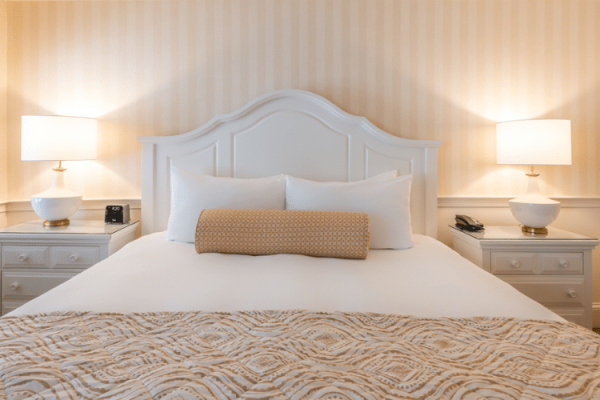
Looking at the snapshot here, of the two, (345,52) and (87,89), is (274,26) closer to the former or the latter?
(345,52)

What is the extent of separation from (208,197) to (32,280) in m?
1.12

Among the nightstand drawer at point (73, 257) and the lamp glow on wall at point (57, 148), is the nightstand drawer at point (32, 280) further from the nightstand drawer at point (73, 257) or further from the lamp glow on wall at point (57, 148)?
the lamp glow on wall at point (57, 148)

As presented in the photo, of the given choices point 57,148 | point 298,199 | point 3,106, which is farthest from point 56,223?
point 298,199

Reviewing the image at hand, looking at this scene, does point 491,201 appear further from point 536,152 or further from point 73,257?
point 73,257

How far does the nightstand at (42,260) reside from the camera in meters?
2.13

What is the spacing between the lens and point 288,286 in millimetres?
1345

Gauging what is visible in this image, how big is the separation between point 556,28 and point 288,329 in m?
2.74

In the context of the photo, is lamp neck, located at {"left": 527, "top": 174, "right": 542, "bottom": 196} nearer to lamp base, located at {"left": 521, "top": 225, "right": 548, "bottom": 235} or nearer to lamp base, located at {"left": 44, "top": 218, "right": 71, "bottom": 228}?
lamp base, located at {"left": 521, "top": 225, "right": 548, "bottom": 235}

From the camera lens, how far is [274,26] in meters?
2.50

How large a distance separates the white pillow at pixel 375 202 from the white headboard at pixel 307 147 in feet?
1.00

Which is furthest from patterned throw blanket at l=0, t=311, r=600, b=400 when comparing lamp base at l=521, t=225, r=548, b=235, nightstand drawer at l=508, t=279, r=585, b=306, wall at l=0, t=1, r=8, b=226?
wall at l=0, t=1, r=8, b=226

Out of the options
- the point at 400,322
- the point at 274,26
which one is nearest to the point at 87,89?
the point at 274,26

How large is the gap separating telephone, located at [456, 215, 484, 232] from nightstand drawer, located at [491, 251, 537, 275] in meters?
0.21

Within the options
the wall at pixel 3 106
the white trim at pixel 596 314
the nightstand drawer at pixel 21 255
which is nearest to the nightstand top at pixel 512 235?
the white trim at pixel 596 314
